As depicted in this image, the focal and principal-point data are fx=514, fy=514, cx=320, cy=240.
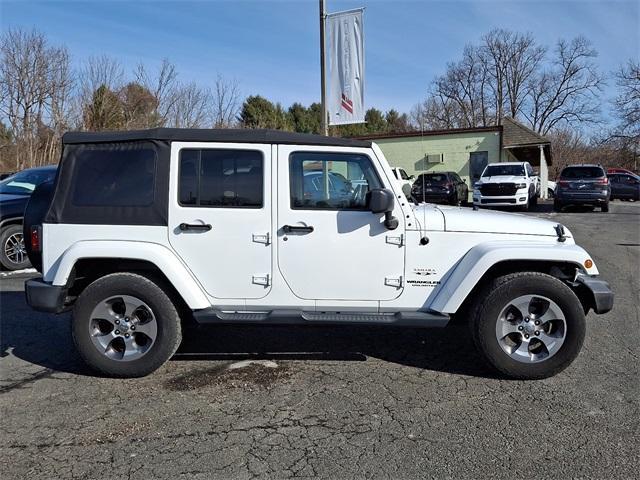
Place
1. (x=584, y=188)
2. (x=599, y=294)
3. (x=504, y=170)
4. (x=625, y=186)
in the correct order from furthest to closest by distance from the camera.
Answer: (x=625, y=186) → (x=504, y=170) → (x=584, y=188) → (x=599, y=294)

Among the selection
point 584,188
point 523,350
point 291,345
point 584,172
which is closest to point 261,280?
point 291,345

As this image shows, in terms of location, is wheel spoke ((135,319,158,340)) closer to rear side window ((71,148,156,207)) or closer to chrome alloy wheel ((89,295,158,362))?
chrome alloy wheel ((89,295,158,362))

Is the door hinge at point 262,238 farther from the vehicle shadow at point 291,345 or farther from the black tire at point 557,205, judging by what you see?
the black tire at point 557,205

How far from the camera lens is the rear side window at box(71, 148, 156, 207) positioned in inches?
163

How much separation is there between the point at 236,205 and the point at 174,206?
0.49 meters

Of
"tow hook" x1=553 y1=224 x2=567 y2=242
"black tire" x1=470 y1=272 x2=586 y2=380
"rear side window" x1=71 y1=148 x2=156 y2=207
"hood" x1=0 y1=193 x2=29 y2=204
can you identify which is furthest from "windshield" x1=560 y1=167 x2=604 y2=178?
"rear side window" x1=71 y1=148 x2=156 y2=207

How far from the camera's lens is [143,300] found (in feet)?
13.4

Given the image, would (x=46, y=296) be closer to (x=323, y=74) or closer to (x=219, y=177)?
(x=219, y=177)

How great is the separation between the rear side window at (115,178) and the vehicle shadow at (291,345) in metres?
1.39

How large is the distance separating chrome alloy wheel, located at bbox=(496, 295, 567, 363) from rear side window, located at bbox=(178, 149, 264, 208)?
224cm

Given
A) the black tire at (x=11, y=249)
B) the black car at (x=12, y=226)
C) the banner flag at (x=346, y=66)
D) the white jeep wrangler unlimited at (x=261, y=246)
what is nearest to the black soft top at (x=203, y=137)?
the white jeep wrangler unlimited at (x=261, y=246)

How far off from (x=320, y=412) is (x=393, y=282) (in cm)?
118

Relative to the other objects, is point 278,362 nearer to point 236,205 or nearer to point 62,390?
point 236,205

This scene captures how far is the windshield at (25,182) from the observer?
8992mm
